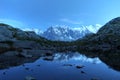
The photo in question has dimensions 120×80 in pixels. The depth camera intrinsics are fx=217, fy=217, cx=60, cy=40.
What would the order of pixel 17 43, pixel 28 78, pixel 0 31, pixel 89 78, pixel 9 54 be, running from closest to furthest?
pixel 28 78 < pixel 89 78 < pixel 9 54 < pixel 17 43 < pixel 0 31

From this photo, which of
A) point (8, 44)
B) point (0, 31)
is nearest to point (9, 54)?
point (8, 44)

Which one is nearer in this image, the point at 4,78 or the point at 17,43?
the point at 4,78

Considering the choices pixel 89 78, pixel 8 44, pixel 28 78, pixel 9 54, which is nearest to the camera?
pixel 28 78

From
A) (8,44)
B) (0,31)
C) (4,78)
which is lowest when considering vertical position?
(4,78)

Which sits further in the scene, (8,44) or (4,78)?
(8,44)

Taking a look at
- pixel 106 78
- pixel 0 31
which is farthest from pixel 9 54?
pixel 0 31

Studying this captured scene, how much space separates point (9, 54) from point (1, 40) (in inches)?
2635

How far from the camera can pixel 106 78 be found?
57781 millimetres

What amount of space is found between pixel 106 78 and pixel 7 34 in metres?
155

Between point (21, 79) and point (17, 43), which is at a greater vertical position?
point (17, 43)

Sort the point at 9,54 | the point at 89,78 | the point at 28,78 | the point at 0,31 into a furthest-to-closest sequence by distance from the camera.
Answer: the point at 0,31 < the point at 9,54 < the point at 89,78 < the point at 28,78

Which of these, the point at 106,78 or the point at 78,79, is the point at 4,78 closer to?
the point at 78,79

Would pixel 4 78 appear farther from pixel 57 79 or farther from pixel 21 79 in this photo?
pixel 57 79

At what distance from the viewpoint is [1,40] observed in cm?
17375
